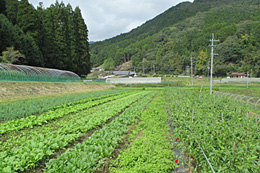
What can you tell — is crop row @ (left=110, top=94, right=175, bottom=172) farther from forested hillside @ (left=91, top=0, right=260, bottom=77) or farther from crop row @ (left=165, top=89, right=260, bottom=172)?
forested hillside @ (left=91, top=0, right=260, bottom=77)

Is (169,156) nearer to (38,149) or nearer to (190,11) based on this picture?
(38,149)

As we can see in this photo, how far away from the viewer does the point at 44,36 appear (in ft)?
114

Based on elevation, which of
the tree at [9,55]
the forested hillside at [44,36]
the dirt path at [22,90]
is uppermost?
the forested hillside at [44,36]

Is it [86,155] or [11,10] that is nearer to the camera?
[86,155]

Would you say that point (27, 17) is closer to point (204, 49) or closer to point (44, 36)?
point (44, 36)

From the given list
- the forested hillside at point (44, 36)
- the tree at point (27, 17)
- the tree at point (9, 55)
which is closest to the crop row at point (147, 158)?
the tree at point (9, 55)

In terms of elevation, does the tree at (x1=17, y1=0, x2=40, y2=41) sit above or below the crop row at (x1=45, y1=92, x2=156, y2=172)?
above

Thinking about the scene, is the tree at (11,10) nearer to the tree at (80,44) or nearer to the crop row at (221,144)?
the tree at (80,44)

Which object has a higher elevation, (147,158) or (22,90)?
(22,90)

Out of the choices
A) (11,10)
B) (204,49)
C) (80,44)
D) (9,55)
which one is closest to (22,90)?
(9,55)

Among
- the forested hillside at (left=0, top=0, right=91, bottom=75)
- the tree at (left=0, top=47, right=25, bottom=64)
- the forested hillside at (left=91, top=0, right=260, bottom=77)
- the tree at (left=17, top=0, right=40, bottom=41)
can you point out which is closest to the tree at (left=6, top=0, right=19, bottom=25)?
the forested hillside at (left=0, top=0, right=91, bottom=75)

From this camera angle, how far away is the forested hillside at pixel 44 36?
2589 centimetres

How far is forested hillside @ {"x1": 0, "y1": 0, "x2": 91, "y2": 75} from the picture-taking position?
2589 cm

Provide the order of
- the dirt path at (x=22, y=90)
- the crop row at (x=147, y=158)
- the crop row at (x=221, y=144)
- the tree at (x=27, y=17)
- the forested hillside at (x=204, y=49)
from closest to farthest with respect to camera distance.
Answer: the crop row at (x=221, y=144) < the crop row at (x=147, y=158) < the dirt path at (x=22, y=90) < the tree at (x=27, y=17) < the forested hillside at (x=204, y=49)
